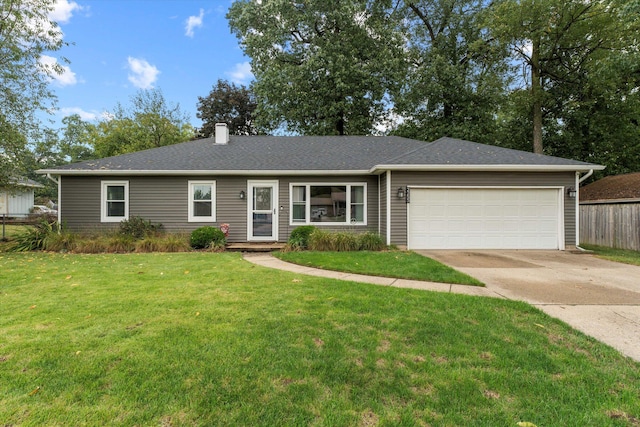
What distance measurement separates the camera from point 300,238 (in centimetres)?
924

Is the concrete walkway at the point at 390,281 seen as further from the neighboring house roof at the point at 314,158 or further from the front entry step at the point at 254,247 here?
the neighboring house roof at the point at 314,158

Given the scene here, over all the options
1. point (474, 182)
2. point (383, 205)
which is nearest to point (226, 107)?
point (383, 205)

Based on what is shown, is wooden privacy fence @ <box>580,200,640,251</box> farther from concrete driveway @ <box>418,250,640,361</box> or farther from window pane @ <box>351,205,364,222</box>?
window pane @ <box>351,205,364,222</box>

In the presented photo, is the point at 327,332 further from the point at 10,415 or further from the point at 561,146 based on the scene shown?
the point at 561,146

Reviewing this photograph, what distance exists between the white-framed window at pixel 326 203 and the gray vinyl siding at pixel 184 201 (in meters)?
0.18

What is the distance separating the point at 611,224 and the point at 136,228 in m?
16.5

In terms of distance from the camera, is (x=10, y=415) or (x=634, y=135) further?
(x=634, y=135)

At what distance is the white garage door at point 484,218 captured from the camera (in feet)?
31.0

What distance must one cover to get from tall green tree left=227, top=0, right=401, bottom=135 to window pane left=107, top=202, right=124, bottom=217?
35.3 feet

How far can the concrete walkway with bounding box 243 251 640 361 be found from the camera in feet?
11.1

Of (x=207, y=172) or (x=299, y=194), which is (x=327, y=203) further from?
(x=207, y=172)

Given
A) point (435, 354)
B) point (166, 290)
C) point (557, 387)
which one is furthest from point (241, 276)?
point (557, 387)

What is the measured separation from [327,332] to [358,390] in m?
0.94

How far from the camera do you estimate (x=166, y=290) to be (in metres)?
4.51
